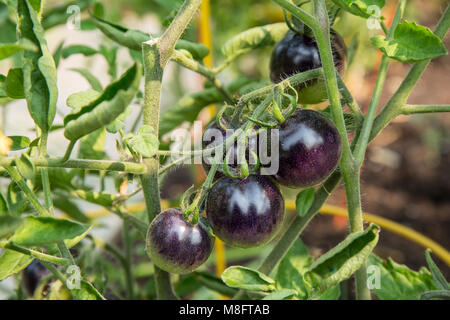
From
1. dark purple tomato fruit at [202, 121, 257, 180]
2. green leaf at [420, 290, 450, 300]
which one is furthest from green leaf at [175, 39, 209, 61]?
green leaf at [420, 290, 450, 300]

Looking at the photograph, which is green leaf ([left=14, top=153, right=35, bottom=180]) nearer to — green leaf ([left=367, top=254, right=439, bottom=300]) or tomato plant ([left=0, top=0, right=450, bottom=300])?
tomato plant ([left=0, top=0, right=450, bottom=300])

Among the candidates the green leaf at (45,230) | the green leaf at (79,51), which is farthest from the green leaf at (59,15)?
the green leaf at (45,230)

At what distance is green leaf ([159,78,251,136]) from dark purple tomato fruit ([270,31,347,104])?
0.13 meters

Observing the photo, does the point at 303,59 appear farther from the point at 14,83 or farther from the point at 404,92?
the point at 14,83

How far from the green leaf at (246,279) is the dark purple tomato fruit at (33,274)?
0.29m

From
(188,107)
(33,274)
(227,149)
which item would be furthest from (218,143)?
(33,274)

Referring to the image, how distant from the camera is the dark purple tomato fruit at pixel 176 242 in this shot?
1.42 feet

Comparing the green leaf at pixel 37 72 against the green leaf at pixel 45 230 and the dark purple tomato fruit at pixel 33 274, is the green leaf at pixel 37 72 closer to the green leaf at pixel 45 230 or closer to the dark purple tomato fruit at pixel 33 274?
the green leaf at pixel 45 230

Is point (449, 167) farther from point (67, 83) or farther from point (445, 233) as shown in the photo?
point (67, 83)

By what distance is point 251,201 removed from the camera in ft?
1.41

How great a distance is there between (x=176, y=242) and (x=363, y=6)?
252 millimetres

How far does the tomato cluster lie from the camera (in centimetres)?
43

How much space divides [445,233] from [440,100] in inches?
30.7
